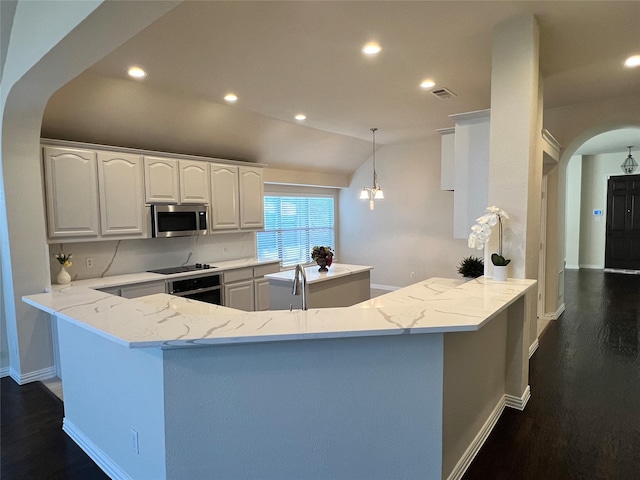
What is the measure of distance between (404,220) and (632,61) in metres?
4.32

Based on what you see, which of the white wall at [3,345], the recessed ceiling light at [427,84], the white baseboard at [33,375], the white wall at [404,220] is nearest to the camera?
the white baseboard at [33,375]

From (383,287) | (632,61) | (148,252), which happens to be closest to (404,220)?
(383,287)

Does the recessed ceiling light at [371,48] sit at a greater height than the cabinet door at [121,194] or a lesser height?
greater

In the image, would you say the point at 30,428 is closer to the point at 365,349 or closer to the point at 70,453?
the point at 70,453

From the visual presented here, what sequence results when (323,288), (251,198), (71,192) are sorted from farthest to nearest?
(251,198) < (323,288) < (71,192)

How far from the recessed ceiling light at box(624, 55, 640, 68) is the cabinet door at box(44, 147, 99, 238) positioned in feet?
16.7

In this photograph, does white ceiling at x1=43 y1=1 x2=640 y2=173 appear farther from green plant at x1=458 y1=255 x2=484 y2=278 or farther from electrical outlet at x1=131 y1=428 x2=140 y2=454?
electrical outlet at x1=131 y1=428 x2=140 y2=454

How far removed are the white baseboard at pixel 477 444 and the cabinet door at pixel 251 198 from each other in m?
4.00

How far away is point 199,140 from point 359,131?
8.20 feet

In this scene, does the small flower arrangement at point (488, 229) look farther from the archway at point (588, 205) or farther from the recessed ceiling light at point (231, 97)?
the archway at point (588, 205)

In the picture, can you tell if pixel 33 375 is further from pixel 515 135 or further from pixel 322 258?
pixel 515 135

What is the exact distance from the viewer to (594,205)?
9398mm

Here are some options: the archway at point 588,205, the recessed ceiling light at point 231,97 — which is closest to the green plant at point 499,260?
the recessed ceiling light at point 231,97

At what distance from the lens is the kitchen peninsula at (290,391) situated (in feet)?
5.40
